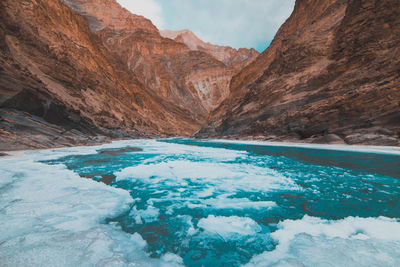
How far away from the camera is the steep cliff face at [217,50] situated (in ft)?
378

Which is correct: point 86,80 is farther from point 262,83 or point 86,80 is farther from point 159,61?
point 159,61

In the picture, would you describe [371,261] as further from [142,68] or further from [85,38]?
[142,68]

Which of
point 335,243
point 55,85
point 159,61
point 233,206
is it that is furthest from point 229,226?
point 159,61

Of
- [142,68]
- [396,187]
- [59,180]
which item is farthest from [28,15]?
[142,68]

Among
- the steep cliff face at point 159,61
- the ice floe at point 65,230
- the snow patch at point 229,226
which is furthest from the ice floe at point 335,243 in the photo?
the steep cliff face at point 159,61

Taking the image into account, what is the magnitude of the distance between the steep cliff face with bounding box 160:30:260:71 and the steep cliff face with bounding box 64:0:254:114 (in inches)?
802

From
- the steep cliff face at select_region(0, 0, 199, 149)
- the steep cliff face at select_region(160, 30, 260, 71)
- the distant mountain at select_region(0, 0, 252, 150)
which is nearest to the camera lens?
the steep cliff face at select_region(0, 0, 199, 149)

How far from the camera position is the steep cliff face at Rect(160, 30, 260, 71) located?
115 m

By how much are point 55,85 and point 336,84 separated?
33.6 metres

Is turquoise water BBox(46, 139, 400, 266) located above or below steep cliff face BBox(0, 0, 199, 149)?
below

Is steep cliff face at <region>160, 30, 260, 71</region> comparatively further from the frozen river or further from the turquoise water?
the frozen river

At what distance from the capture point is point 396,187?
4613 mm

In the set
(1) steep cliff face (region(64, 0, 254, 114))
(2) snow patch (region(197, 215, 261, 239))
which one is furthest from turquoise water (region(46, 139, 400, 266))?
(1) steep cliff face (region(64, 0, 254, 114))

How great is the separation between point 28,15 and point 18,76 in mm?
18147
